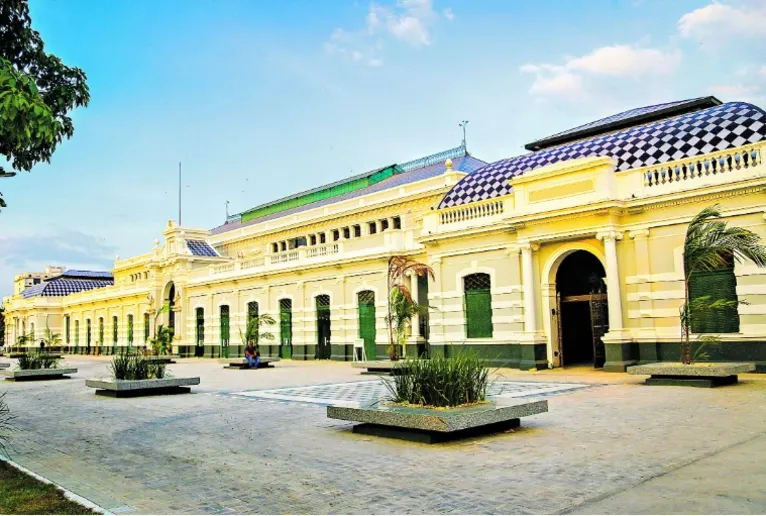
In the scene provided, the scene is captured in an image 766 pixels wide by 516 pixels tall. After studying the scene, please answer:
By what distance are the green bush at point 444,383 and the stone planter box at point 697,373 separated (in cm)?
698

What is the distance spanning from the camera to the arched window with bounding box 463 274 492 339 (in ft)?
78.5

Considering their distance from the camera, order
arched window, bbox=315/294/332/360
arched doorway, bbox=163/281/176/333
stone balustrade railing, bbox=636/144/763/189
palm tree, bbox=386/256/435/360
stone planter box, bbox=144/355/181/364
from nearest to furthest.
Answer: stone balustrade railing, bbox=636/144/763/189, stone planter box, bbox=144/355/181/364, palm tree, bbox=386/256/435/360, arched window, bbox=315/294/332/360, arched doorway, bbox=163/281/176/333

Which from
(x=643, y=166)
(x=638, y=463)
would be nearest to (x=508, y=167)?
(x=643, y=166)

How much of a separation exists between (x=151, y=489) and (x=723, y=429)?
7.24 meters

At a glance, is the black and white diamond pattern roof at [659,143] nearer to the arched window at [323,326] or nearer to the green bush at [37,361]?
the arched window at [323,326]

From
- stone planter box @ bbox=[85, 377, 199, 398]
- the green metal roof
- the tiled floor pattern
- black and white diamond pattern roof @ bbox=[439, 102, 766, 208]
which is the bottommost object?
the tiled floor pattern

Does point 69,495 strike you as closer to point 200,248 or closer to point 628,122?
point 628,122

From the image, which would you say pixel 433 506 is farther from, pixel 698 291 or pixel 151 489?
pixel 698 291

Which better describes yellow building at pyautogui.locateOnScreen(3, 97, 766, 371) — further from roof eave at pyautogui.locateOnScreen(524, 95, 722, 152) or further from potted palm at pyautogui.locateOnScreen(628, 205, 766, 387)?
potted palm at pyautogui.locateOnScreen(628, 205, 766, 387)

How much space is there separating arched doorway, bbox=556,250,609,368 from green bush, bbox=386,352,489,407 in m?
13.8

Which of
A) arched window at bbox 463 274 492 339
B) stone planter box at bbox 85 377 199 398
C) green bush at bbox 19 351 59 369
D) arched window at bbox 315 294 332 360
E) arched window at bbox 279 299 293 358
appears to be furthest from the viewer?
arched window at bbox 279 299 293 358

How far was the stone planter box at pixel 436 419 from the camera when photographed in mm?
8375

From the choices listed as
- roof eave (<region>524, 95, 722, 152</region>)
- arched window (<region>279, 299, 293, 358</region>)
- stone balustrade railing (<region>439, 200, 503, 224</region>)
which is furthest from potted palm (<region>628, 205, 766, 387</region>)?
arched window (<region>279, 299, 293, 358</region>)

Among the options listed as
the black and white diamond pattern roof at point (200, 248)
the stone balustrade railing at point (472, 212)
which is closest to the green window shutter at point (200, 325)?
the black and white diamond pattern roof at point (200, 248)
